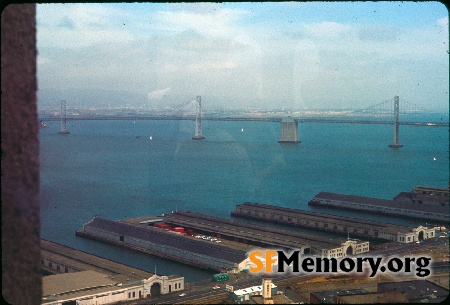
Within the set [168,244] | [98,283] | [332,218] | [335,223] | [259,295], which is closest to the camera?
[259,295]

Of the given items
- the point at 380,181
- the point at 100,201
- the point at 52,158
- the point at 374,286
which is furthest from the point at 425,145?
the point at 374,286

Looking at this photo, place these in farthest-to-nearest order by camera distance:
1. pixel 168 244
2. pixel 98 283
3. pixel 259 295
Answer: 1. pixel 168 244
2. pixel 98 283
3. pixel 259 295

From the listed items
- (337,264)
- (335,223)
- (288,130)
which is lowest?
(335,223)

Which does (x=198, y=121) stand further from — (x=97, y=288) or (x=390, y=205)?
(x=97, y=288)

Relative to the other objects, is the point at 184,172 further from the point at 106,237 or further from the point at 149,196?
the point at 106,237

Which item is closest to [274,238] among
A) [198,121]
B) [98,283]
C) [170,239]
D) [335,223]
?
[170,239]

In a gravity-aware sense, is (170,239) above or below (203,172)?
below

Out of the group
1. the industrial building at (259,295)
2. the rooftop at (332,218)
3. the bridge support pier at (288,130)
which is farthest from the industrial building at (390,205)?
the bridge support pier at (288,130)
